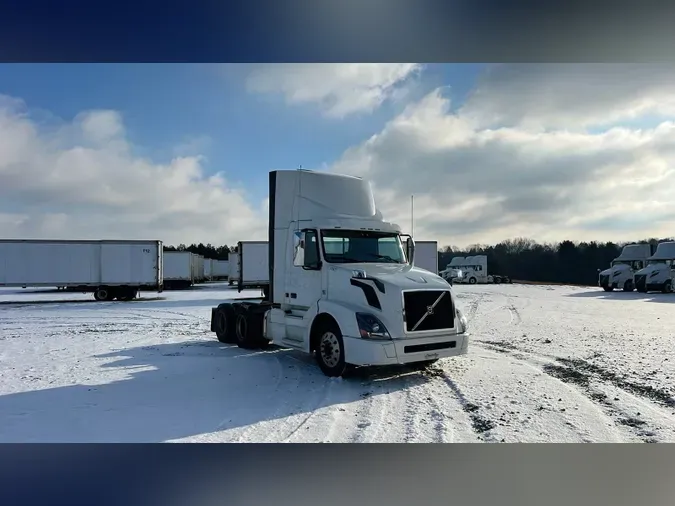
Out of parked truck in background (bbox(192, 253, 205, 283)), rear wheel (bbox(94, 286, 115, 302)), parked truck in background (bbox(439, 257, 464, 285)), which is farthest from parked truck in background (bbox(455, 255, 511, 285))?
rear wheel (bbox(94, 286, 115, 302))

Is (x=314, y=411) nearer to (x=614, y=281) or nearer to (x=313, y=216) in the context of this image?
(x=313, y=216)

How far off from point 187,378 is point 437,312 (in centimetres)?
421

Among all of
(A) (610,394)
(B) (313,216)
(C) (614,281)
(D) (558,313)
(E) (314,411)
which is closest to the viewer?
(E) (314,411)

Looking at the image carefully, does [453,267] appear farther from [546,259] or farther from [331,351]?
[331,351]

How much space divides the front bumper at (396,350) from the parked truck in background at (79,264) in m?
20.8

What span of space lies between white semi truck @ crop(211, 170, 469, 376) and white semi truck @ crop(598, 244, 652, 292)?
29858mm

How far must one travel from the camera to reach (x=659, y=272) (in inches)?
1149

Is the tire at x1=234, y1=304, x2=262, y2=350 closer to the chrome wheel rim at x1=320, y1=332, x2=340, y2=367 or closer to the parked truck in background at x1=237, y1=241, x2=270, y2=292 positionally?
the chrome wheel rim at x1=320, y1=332, x2=340, y2=367

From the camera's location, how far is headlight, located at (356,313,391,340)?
677 cm

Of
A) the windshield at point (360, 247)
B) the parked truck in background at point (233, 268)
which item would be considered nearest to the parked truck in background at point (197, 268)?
the parked truck in background at point (233, 268)

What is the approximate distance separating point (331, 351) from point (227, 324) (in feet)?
13.3

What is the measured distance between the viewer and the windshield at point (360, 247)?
795cm
